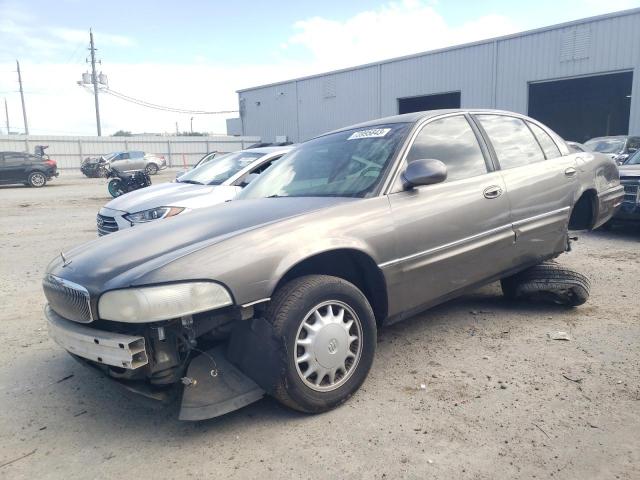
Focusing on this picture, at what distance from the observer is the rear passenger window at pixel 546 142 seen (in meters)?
4.48

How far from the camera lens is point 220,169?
24.7 ft

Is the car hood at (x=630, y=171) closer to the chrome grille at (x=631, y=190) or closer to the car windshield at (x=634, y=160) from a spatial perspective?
the chrome grille at (x=631, y=190)

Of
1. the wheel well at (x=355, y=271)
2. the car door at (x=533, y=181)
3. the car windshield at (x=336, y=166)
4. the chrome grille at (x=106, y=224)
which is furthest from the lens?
the chrome grille at (x=106, y=224)

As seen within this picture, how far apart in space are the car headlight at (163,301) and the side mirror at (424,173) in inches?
56.1

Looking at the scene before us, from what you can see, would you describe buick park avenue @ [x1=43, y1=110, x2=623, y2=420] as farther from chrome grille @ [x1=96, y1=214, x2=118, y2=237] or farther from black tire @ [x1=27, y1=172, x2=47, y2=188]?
black tire @ [x1=27, y1=172, x2=47, y2=188]

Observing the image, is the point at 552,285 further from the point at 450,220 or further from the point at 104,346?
the point at 104,346

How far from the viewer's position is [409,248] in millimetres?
3191

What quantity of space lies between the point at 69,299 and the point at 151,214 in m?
3.45

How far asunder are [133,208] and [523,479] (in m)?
5.31

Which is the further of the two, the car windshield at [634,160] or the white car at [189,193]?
the car windshield at [634,160]

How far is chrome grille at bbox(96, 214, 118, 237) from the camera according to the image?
20.3 feet

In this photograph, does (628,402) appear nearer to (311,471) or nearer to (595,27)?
(311,471)

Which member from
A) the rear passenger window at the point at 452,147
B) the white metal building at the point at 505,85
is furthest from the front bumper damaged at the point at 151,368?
the white metal building at the point at 505,85

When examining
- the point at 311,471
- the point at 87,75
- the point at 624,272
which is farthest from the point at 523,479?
the point at 87,75
